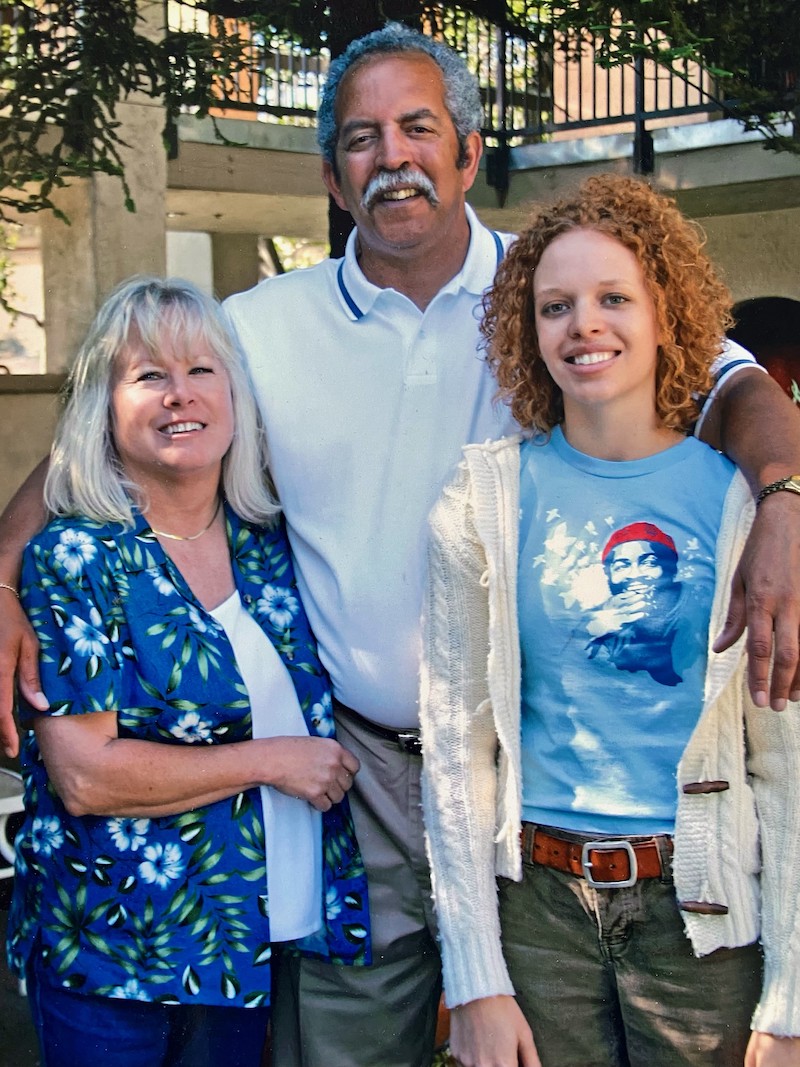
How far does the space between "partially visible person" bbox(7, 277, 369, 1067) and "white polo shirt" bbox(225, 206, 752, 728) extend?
10 centimetres

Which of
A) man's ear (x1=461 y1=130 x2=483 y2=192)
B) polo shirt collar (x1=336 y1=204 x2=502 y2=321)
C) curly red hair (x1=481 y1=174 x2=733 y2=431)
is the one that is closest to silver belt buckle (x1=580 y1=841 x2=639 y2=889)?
curly red hair (x1=481 y1=174 x2=733 y2=431)

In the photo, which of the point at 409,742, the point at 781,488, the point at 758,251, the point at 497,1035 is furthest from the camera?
the point at 758,251

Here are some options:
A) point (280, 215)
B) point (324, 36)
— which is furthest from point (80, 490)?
point (324, 36)

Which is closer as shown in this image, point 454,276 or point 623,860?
point 623,860

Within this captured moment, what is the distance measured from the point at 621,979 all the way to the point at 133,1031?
817 mm

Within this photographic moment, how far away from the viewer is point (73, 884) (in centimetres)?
203

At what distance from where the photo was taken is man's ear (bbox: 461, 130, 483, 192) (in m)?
2.47

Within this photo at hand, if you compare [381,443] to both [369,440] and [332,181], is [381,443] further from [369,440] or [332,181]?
[332,181]

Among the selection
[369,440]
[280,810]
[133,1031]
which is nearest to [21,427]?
[369,440]

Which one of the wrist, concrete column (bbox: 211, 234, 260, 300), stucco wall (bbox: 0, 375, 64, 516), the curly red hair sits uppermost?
concrete column (bbox: 211, 234, 260, 300)

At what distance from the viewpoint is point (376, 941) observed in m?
2.28

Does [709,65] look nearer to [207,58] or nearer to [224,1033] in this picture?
[207,58]

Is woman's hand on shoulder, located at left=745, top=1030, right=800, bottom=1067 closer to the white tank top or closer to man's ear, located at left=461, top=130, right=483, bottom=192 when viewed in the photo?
the white tank top

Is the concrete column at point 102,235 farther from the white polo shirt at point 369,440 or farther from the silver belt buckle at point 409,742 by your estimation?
the silver belt buckle at point 409,742
